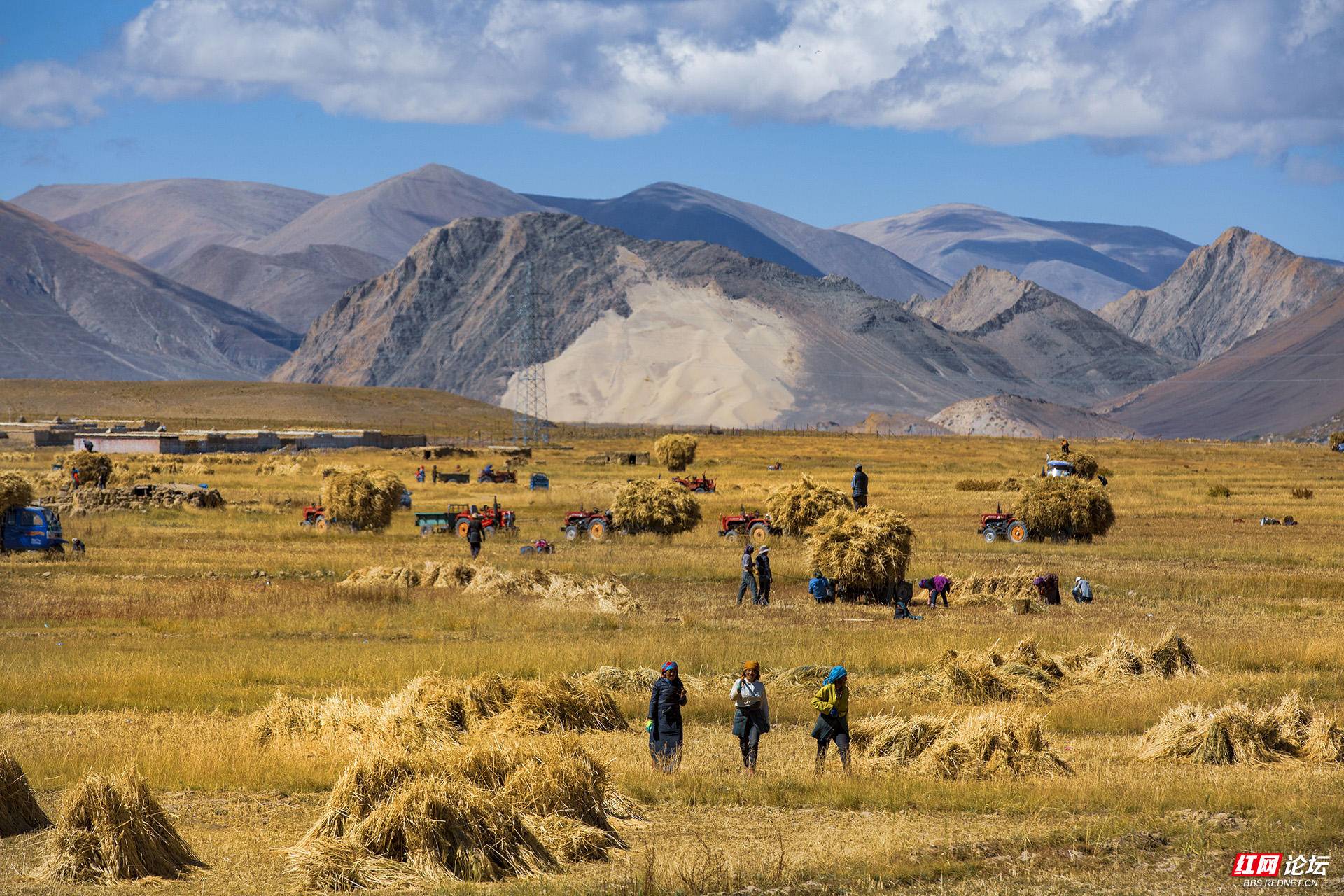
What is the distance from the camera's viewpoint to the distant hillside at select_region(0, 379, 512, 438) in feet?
540

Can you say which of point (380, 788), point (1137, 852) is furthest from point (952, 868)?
point (380, 788)

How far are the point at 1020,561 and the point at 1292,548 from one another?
9081 millimetres

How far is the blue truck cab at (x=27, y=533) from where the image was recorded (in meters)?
38.3

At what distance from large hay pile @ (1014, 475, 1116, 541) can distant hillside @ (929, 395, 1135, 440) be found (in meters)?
117

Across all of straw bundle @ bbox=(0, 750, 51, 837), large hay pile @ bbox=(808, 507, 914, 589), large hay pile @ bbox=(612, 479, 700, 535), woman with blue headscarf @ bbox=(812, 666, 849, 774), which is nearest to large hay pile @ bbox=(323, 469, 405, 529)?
large hay pile @ bbox=(612, 479, 700, 535)

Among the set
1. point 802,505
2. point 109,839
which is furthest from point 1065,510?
point 109,839

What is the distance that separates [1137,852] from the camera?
13.5 metres

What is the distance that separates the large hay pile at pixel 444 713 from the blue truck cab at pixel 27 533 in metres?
21.9

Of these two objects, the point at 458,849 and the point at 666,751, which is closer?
the point at 458,849

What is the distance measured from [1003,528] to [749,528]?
7.89 meters

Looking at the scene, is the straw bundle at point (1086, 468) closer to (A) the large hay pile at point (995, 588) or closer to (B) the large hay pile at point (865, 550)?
(A) the large hay pile at point (995, 588)

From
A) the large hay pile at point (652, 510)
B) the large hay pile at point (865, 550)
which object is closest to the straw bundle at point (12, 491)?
the large hay pile at point (652, 510)

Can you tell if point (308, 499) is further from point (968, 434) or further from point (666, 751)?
point (968, 434)

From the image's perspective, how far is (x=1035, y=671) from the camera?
73.2ft
